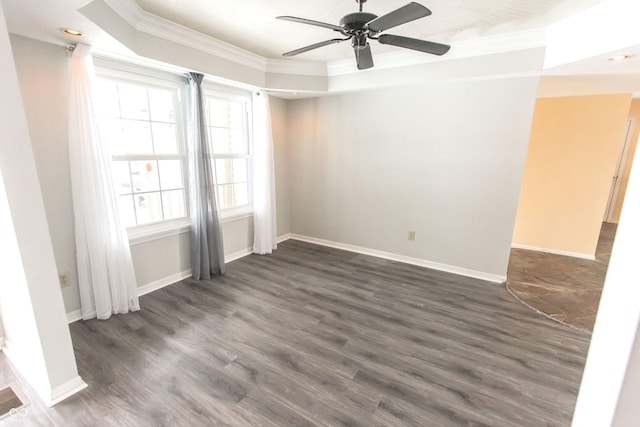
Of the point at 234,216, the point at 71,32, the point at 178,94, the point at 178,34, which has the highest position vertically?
the point at 178,34

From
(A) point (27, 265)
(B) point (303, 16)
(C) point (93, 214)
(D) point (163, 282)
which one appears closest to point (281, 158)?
(B) point (303, 16)

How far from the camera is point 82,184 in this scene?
7.63 feet

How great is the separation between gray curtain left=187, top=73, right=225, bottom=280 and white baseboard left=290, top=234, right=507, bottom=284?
170cm

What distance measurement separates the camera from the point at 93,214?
2.38 meters

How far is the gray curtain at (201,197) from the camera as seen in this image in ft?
10.1

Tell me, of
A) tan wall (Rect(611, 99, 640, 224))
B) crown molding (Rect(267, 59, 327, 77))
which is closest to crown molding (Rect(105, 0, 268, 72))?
crown molding (Rect(267, 59, 327, 77))

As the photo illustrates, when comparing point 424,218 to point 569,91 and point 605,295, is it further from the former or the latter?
point 605,295

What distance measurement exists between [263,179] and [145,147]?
1.49 metres

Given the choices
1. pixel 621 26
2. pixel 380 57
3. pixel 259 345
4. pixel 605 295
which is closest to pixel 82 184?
pixel 259 345

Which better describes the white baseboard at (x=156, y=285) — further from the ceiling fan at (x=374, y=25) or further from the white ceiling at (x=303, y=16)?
the ceiling fan at (x=374, y=25)

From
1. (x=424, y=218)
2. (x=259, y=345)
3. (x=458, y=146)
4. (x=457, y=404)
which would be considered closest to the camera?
(x=457, y=404)

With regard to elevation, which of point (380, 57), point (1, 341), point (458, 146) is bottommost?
point (1, 341)

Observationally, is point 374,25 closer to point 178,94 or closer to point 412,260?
point 178,94

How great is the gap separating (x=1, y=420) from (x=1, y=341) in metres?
0.77
